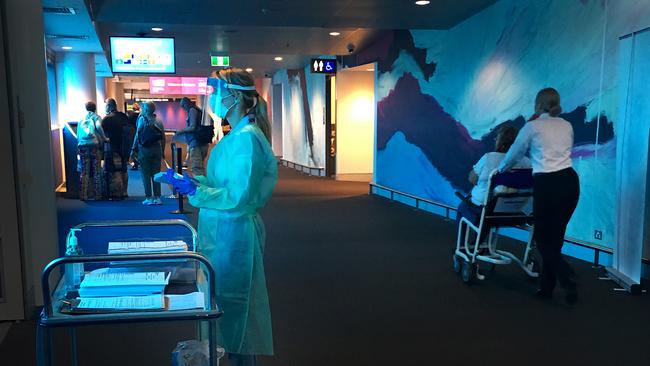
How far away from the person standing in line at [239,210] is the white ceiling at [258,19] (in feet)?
13.9

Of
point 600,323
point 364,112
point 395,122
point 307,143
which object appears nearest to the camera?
point 600,323

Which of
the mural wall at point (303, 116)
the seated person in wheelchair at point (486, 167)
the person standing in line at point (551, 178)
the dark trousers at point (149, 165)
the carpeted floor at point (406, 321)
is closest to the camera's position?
the carpeted floor at point (406, 321)

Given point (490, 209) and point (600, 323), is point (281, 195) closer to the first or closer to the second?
point (490, 209)

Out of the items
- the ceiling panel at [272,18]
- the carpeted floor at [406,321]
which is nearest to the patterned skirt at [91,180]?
the ceiling panel at [272,18]

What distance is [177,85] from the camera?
1844 cm

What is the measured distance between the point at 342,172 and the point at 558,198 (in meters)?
8.83

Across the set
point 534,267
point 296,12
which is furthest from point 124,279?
point 296,12

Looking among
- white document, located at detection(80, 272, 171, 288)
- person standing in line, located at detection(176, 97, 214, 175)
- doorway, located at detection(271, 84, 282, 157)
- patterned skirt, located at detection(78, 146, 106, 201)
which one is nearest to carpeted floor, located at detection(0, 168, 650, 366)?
white document, located at detection(80, 272, 171, 288)

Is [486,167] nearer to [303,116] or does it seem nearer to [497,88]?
[497,88]

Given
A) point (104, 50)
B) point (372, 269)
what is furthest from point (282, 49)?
point (372, 269)

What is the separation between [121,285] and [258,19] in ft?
20.2

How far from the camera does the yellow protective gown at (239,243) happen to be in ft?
7.48

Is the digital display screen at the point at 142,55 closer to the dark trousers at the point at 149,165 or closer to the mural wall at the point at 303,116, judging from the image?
the dark trousers at the point at 149,165

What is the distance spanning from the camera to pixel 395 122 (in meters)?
9.69
